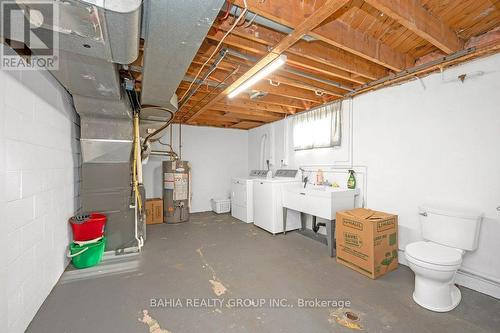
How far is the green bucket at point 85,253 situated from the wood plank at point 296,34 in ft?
8.06

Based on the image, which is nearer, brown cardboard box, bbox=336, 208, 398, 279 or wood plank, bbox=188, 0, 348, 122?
wood plank, bbox=188, 0, 348, 122

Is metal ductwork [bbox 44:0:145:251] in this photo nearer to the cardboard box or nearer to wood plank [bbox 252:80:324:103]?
the cardboard box

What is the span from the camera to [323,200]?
2881mm

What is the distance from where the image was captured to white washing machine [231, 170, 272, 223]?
4.30m

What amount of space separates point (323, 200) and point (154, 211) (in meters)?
3.28

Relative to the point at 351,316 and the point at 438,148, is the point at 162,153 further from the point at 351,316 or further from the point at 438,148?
the point at 438,148

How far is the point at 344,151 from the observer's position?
3.29 metres

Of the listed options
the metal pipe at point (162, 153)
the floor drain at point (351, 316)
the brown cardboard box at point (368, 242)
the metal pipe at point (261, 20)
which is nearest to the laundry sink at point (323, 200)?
the brown cardboard box at point (368, 242)

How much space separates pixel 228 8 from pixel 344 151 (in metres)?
2.59

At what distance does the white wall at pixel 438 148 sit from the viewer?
1.97m

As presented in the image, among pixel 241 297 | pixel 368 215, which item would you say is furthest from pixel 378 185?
pixel 241 297

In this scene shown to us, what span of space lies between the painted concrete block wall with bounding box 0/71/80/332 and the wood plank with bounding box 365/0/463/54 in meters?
2.47

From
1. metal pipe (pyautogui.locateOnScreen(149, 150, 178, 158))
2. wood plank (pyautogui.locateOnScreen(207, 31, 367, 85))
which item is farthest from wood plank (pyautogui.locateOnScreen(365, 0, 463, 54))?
metal pipe (pyautogui.locateOnScreen(149, 150, 178, 158))

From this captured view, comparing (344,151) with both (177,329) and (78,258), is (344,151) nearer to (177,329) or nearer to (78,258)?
(177,329)
